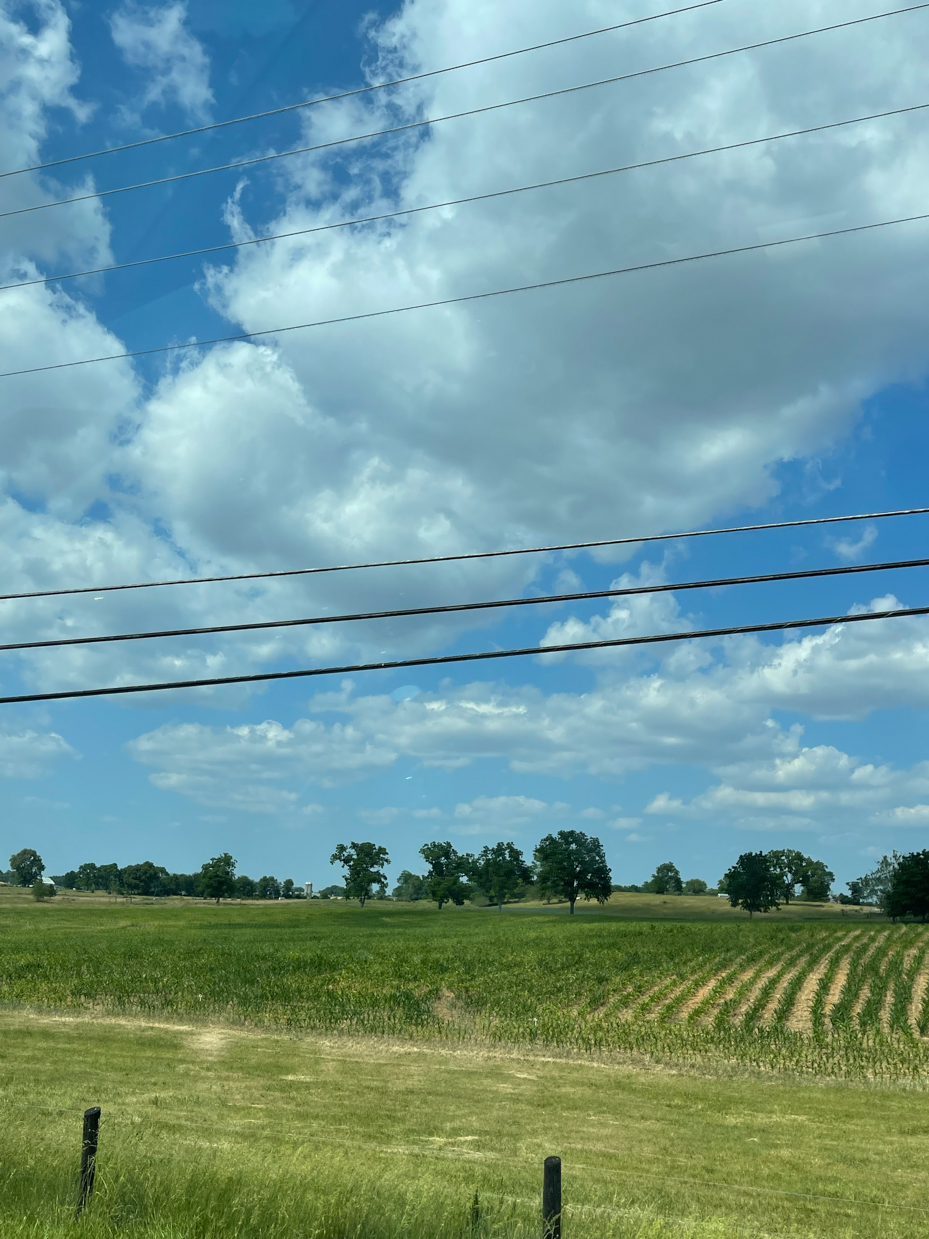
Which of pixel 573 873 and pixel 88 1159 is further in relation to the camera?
pixel 573 873

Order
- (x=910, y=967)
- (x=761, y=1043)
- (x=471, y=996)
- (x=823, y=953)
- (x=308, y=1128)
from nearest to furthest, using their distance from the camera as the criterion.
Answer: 1. (x=308, y=1128)
2. (x=761, y=1043)
3. (x=471, y=996)
4. (x=910, y=967)
5. (x=823, y=953)

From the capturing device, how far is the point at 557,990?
1582 inches

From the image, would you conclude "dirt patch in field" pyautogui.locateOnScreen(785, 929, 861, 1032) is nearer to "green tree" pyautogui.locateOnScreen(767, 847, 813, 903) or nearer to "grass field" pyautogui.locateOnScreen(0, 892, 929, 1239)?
"grass field" pyautogui.locateOnScreen(0, 892, 929, 1239)

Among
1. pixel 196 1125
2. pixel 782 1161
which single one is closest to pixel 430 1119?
pixel 196 1125

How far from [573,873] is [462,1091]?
5127 inches

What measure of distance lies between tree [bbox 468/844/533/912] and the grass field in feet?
415

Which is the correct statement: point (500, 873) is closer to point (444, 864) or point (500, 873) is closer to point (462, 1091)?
point (444, 864)

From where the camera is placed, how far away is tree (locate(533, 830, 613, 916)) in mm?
149250

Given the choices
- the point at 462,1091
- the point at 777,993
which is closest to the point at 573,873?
the point at 777,993

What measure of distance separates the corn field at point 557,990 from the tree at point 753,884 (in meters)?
85.5

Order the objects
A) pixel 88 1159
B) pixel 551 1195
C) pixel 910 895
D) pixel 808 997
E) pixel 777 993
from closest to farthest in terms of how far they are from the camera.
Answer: pixel 551 1195
pixel 88 1159
pixel 808 997
pixel 777 993
pixel 910 895

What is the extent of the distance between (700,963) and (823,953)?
10.6m

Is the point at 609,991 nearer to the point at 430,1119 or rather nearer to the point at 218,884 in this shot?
the point at 430,1119

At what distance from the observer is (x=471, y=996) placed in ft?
125
